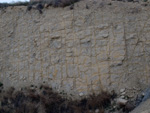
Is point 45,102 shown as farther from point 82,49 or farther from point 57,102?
point 82,49

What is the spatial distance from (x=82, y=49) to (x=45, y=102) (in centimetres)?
231

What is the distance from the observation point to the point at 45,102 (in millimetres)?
9859

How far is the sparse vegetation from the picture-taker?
907 centimetres

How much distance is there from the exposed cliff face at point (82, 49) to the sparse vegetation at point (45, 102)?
0.35m

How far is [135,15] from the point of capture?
9.99 meters

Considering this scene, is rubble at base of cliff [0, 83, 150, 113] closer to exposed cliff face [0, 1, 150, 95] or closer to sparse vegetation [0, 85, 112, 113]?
sparse vegetation [0, 85, 112, 113]

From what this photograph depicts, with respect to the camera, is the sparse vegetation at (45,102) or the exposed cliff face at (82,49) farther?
the exposed cliff face at (82,49)

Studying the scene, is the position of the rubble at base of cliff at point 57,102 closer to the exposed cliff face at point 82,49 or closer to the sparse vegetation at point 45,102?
the sparse vegetation at point 45,102

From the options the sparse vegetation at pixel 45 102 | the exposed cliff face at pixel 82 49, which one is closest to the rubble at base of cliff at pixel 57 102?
the sparse vegetation at pixel 45 102

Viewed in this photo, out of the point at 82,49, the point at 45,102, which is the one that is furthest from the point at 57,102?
the point at 82,49

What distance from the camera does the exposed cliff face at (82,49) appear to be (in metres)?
9.45

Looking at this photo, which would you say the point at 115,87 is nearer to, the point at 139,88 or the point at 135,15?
the point at 139,88

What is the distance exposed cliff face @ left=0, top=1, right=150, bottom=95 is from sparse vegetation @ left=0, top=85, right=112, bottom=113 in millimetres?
352

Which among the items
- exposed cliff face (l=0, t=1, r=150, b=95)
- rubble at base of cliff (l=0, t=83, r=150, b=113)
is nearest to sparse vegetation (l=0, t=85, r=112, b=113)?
rubble at base of cliff (l=0, t=83, r=150, b=113)
